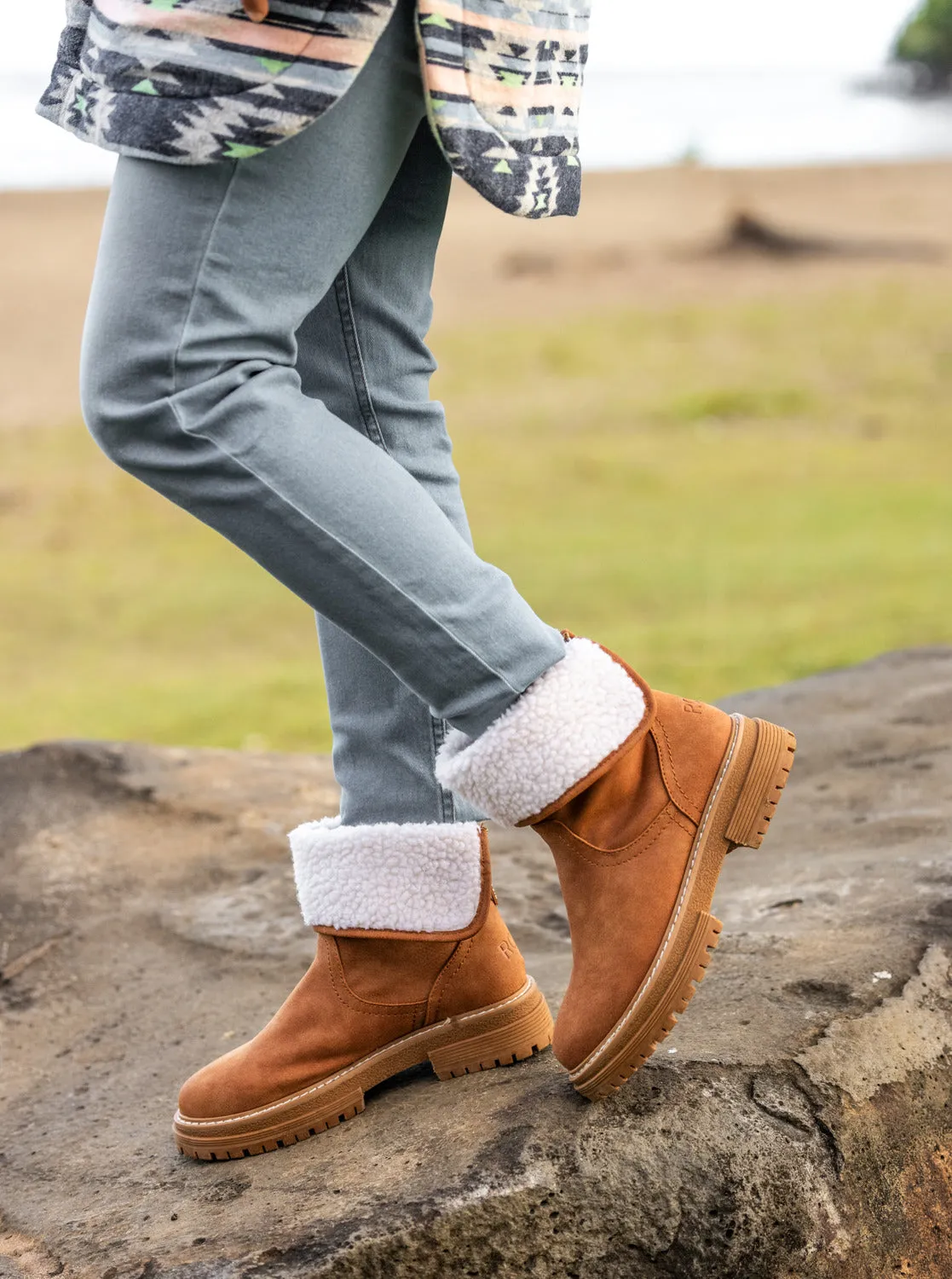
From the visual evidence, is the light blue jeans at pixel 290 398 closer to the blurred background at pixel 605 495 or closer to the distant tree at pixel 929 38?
the blurred background at pixel 605 495

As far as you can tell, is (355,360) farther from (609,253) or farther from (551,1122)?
(609,253)

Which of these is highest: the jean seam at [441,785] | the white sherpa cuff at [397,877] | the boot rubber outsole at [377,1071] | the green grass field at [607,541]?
the jean seam at [441,785]

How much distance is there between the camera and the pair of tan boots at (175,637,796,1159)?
0.95 meters

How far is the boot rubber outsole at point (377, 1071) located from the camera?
1.08 metres

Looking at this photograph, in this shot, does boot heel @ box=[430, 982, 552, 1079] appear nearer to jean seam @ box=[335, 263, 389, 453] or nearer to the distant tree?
jean seam @ box=[335, 263, 389, 453]

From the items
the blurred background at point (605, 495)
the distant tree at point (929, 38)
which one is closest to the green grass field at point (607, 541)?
the blurred background at point (605, 495)

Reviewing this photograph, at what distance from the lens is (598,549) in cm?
469

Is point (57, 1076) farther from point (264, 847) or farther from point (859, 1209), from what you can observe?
point (859, 1209)

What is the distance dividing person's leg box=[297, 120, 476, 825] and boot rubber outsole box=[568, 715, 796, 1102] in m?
0.20

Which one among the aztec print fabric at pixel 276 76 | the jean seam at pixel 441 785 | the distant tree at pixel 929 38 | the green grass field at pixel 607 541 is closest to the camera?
the aztec print fabric at pixel 276 76

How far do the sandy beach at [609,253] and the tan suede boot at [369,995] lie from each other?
6231mm

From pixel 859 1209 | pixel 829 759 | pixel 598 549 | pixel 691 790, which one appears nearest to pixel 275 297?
pixel 691 790

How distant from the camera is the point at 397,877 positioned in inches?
42.4

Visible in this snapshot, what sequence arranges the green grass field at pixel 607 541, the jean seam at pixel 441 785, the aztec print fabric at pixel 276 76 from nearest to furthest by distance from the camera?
1. the aztec print fabric at pixel 276 76
2. the jean seam at pixel 441 785
3. the green grass field at pixel 607 541
